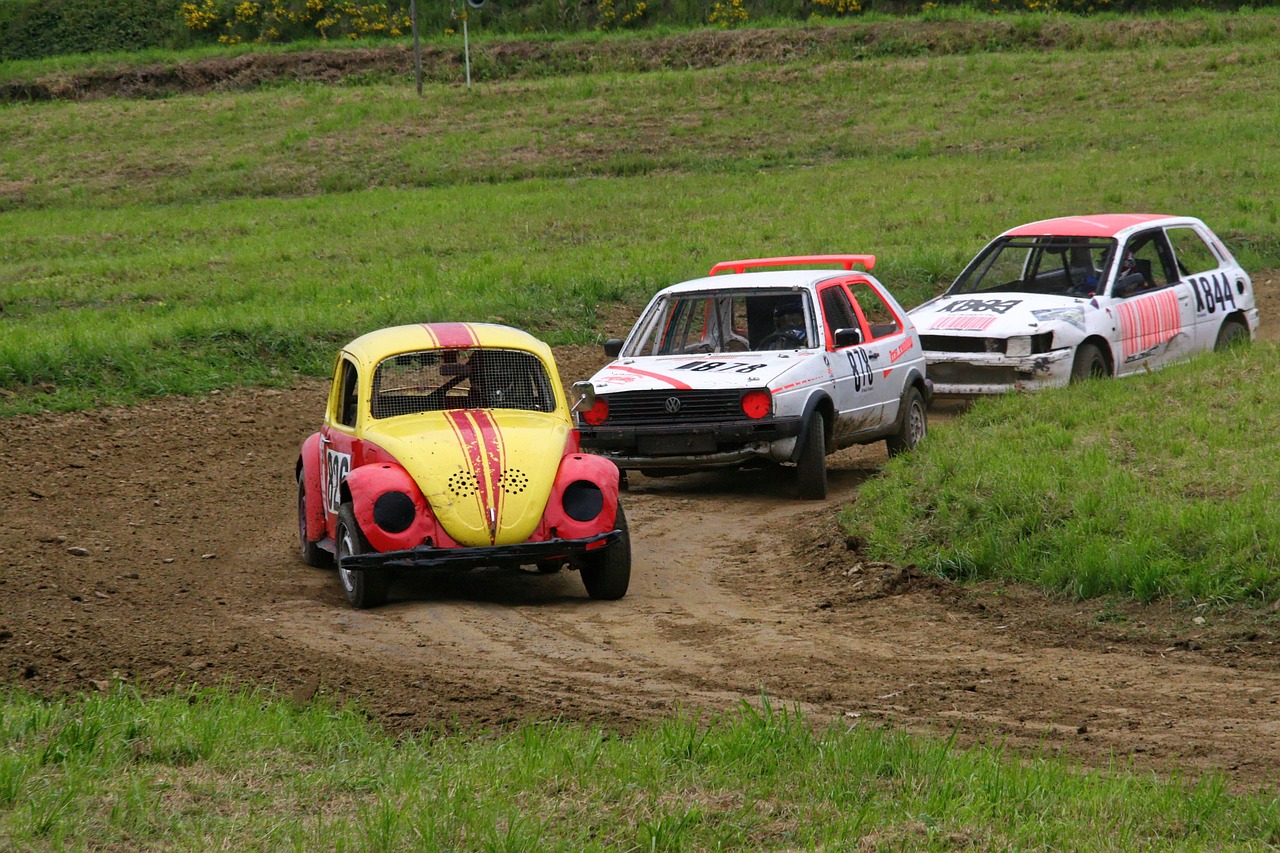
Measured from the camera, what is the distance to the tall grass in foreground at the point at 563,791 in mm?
4203

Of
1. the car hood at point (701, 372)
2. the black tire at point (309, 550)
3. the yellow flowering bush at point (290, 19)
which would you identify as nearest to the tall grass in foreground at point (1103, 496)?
the car hood at point (701, 372)

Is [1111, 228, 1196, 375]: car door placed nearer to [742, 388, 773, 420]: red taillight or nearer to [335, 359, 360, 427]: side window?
[742, 388, 773, 420]: red taillight

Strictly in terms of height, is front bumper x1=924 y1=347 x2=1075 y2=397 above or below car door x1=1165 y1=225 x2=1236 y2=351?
below

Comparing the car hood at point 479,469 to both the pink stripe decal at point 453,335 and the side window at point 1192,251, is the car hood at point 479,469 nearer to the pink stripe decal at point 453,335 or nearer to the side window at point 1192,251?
the pink stripe decal at point 453,335

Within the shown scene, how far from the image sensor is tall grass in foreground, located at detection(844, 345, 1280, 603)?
7355 mm

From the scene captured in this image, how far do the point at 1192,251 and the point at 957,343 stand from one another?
338cm

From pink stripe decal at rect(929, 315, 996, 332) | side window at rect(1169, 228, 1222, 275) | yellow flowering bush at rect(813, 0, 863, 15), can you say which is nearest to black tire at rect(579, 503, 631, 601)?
pink stripe decal at rect(929, 315, 996, 332)

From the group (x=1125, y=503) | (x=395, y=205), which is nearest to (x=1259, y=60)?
(x=395, y=205)

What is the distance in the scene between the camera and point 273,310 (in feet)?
57.0

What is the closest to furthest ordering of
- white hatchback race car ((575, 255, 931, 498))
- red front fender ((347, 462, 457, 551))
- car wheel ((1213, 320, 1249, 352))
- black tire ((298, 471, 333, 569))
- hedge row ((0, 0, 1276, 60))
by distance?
red front fender ((347, 462, 457, 551)), black tire ((298, 471, 333, 569)), white hatchback race car ((575, 255, 931, 498)), car wheel ((1213, 320, 1249, 352)), hedge row ((0, 0, 1276, 60))

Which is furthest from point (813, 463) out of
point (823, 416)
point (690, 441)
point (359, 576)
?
point (359, 576)

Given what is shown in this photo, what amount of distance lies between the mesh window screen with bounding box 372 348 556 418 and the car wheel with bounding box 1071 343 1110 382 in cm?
580

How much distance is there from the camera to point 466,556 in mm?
7543

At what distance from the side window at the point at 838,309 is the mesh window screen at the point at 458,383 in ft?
11.4
